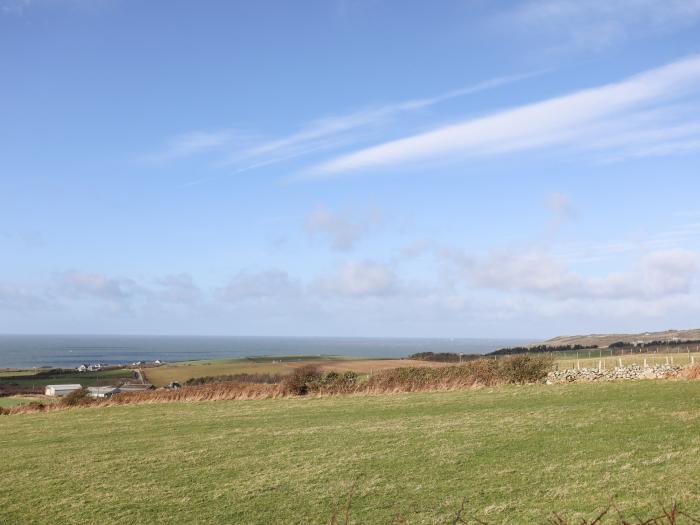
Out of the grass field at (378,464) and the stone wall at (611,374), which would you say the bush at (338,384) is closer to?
the stone wall at (611,374)

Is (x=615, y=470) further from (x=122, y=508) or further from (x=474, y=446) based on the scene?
(x=122, y=508)

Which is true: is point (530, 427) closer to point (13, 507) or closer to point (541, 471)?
point (541, 471)

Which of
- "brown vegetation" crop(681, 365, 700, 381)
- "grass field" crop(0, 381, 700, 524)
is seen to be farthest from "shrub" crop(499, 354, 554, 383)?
"grass field" crop(0, 381, 700, 524)

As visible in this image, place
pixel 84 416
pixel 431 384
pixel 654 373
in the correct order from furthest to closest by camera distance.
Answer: pixel 431 384 < pixel 654 373 < pixel 84 416

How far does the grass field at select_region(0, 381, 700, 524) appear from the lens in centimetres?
877

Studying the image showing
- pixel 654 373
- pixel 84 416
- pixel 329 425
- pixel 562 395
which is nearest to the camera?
pixel 329 425

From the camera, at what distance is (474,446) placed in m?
12.5

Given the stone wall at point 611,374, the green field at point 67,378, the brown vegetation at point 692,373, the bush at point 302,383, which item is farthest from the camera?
the green field at point 67,378

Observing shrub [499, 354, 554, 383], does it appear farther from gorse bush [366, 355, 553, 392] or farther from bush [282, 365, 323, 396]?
bush [282, 365, 323, 396]

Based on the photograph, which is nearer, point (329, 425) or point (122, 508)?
point (122, 508)

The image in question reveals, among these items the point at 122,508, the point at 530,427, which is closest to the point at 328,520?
the point at 122,508

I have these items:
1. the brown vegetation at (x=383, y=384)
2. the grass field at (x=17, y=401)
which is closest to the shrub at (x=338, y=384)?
the brown vegetation at (x=383, y=384)

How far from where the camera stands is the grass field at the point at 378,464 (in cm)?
877

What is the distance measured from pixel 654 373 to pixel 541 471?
19709 mm
